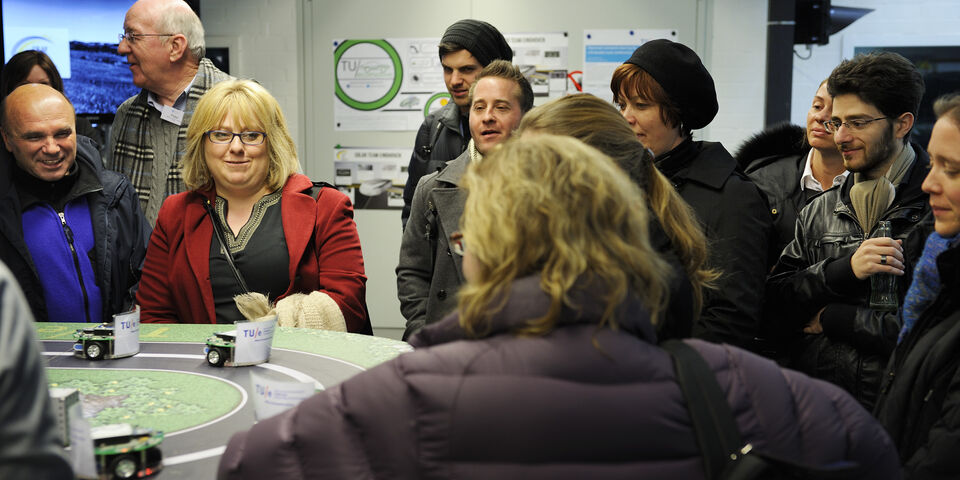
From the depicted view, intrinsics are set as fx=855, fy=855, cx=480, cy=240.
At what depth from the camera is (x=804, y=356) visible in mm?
2541

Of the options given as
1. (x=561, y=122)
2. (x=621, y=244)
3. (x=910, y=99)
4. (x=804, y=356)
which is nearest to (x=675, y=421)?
(x=621, y=244)

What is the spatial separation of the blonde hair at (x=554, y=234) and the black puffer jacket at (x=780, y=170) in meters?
1.91

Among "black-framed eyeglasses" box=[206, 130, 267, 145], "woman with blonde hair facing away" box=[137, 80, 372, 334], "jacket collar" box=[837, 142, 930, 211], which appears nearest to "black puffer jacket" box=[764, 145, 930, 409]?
"jacket collar" box=[837, 142, 930, 211]

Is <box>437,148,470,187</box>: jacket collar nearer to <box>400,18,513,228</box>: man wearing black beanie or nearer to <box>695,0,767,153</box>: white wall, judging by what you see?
<box>400,18,513,228</box>: man wearing black beanie

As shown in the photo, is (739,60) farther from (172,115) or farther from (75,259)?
(75,259)

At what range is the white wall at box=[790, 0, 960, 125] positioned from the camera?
5516mm

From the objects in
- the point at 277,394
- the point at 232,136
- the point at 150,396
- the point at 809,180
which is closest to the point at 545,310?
the point at 277,394

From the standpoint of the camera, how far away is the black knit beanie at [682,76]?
8.02ft

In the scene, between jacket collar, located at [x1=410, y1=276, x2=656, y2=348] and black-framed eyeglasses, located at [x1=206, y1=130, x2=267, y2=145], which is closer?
jacket collar, located at [x1=410, y1=276, x2=656, y2=348]

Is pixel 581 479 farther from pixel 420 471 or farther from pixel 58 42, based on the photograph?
pixel 58 42

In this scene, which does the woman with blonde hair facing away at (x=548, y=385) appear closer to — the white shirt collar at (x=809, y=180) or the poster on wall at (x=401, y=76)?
the white shirt collar at (x=809, y=180)

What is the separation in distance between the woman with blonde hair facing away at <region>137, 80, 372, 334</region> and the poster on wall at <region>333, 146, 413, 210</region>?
262 cm

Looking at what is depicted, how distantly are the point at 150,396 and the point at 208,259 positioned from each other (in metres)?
0.95

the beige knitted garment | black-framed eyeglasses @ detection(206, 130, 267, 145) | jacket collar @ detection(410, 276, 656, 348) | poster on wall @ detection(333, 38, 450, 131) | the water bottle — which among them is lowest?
the beige knitted garment
